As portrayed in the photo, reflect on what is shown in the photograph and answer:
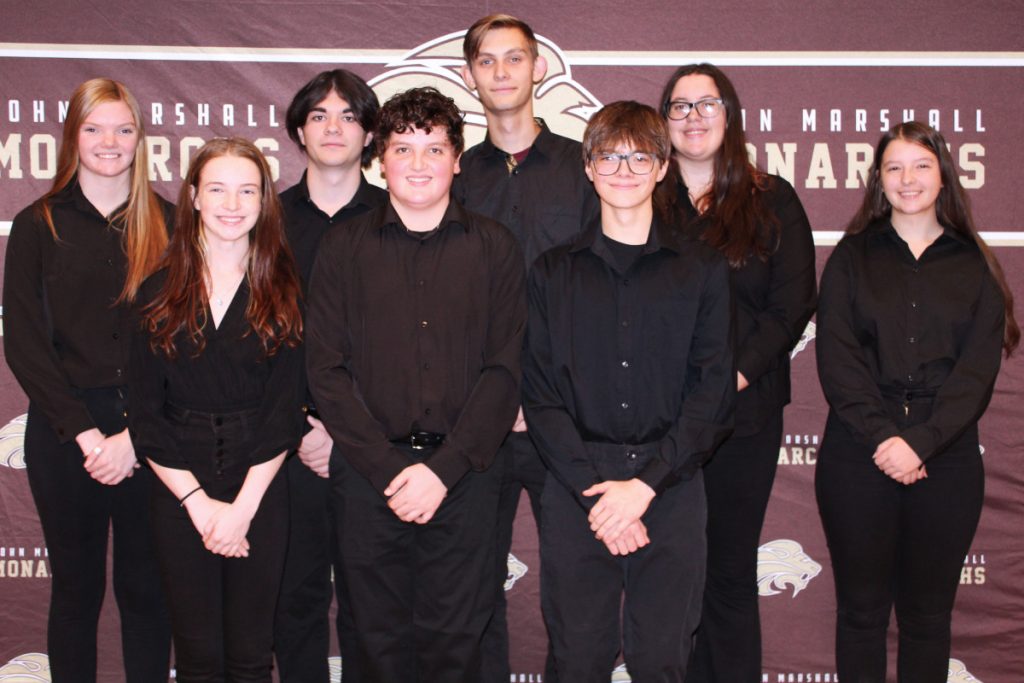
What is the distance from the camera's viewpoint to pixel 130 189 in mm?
3018

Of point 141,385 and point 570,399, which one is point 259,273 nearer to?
point 141,385

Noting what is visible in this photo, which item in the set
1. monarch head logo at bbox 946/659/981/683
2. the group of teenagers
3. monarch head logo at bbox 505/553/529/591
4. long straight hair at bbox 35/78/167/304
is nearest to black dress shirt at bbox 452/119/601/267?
the group of teenagers

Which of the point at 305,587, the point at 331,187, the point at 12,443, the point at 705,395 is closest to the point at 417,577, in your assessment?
the point at 305,587

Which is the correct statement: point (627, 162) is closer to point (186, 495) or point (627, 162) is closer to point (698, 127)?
point (698, 127)

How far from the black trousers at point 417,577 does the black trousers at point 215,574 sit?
234mm

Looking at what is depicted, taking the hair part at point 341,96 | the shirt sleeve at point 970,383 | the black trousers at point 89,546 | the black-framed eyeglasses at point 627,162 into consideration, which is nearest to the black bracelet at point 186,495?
the black trousers at point 89,546

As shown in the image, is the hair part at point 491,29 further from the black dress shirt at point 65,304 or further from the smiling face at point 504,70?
the black dress shirt at point 65,304

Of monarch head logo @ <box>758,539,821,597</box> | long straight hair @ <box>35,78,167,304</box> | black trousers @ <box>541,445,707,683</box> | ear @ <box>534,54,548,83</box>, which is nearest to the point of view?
black trousers @ <box>541,445,707,683</box>

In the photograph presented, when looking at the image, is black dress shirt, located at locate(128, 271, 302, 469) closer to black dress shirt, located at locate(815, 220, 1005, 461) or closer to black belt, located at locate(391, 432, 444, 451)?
black belt, located at locate(391, 432, 444, 451)

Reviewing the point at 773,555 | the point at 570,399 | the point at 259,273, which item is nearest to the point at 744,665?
the point at 773,555

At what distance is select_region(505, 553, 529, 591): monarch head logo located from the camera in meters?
3.77

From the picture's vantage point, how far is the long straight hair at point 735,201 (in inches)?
116

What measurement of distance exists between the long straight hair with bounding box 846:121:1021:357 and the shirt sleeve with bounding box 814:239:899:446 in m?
0.19

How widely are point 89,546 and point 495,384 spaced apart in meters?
1.39
